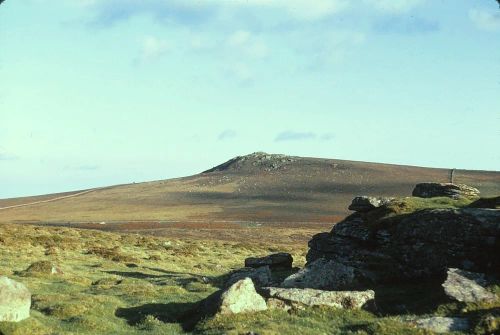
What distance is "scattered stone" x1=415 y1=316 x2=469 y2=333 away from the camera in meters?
17.4

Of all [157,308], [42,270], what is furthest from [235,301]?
[42,270]

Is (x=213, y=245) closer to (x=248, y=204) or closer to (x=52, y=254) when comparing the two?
(x=52, y=254)

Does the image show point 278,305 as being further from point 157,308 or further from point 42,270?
point 42,270

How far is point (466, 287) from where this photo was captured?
2119 centimetres

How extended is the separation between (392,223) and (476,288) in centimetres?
1148

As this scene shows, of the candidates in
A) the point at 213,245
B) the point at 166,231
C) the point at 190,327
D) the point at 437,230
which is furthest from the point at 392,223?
the point at 166,231

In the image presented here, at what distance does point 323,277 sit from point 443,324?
8418 millimetres

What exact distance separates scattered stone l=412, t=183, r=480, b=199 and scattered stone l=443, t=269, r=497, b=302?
21004 mm

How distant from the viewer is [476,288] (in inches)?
829

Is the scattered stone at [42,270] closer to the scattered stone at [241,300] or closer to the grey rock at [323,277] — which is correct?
the grey rock at [323,277]

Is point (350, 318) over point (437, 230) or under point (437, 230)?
under

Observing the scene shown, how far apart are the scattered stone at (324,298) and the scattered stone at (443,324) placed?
3560 millimetres

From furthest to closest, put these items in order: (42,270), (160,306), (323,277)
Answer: (42,270) → (323,277) → (160,306)

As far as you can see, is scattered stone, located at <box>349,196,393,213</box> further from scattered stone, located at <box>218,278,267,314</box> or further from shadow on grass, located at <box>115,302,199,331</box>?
scattered stone, located at <box>218,278,267,314</box>
